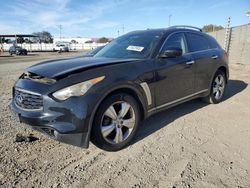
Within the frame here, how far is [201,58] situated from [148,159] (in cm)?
264

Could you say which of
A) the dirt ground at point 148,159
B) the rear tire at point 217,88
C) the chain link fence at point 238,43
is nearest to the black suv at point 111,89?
the dirt ground at point 148,159

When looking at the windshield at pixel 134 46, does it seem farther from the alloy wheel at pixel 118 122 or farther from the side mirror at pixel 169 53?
the alloy wheel at pixel 118 122

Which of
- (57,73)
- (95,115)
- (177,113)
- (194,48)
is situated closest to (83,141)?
(95,115)

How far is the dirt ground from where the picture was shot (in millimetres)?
2605

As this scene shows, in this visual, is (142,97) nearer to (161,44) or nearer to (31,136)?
(161,44)

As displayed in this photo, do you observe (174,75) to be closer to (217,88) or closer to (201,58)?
(201,58)

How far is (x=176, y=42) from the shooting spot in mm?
4289

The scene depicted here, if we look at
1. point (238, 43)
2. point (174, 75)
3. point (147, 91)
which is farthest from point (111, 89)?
point (238, 43)

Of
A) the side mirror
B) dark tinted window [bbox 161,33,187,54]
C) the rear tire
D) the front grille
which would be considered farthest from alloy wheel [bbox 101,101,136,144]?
the rear tire

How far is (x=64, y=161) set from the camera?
302cm

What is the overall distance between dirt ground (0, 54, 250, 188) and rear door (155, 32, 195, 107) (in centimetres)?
57

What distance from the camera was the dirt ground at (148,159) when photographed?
8.55 ft

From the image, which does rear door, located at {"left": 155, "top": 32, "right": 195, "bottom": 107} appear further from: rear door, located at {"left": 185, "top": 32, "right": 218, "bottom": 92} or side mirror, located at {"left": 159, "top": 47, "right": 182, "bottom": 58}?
rear door, located at {"left": 185, "top": 32, "right": 218, "bottom": 92}

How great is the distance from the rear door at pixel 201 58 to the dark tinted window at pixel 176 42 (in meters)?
0.18
